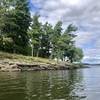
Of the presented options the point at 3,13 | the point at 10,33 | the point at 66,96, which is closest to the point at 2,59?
the point at 3,13

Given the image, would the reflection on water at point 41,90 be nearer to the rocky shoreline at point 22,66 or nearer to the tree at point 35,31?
the rocky shoreline at point 22,66

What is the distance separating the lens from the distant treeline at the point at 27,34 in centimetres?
7706

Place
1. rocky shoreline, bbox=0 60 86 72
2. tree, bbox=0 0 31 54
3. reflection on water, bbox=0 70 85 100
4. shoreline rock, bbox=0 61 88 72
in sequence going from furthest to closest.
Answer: tree, bbox=0 0 31 54 < rocky shoreline, bbox=0 60 86 72 < shoreline rock, bbox=0 61 88 72 < reflection on water, bbox=0 70 85 100

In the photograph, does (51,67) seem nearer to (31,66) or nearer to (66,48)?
(31,66)

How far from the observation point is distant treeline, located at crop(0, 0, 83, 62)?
7706cm

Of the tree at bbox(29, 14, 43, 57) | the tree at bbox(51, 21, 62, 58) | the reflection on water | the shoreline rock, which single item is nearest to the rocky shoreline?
the shoreline rock

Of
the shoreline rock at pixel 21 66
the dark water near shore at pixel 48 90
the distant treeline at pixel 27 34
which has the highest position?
the distant treeline at pixel 27 34

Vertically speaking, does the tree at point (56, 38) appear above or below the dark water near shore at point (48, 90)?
above

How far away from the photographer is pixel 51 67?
265ft

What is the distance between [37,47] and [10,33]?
2557cm

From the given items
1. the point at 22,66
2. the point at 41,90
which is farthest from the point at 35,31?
the point at 41,90

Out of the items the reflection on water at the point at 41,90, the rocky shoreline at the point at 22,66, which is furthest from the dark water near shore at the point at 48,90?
the rocky shoreline at the point at 22,66

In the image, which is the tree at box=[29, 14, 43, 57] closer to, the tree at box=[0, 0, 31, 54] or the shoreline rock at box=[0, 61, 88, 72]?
the tree at box=[0, 0, 31, 54]

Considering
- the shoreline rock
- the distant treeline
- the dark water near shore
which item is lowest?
the dark water near shore
